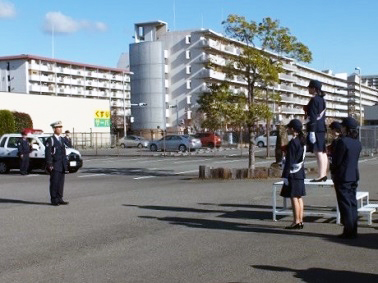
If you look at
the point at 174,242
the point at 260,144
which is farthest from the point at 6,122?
the point at 174,242

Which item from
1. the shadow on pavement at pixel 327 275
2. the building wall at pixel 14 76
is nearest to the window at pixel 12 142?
the shadow on pavement at pixel 327 275

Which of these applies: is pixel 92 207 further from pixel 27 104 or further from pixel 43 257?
pixel 27 104

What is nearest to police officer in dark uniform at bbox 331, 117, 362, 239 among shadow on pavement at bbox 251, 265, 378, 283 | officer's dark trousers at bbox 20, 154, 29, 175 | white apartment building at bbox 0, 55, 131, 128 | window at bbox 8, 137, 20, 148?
shadow on pavement at bbox 251, 265, 378, 283

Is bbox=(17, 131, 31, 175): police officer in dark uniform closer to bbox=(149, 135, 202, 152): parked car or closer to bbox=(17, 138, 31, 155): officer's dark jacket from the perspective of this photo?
bbox=(17, 138, 31, 155): officer's dark jacket

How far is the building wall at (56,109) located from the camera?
54.7 metres

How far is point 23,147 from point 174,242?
16.9 metres

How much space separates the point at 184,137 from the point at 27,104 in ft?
61.5

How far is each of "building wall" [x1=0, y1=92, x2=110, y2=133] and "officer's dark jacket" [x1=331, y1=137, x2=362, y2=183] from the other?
162 feet

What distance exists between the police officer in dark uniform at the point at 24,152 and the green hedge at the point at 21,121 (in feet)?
92.5

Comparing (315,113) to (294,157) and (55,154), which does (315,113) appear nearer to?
(294,157)

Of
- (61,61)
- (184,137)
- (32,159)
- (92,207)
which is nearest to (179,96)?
(61,61)

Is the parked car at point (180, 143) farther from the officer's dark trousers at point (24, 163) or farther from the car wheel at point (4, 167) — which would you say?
the officer's dark trousers at point (24, 163)

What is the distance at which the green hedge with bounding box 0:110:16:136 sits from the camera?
4847cm

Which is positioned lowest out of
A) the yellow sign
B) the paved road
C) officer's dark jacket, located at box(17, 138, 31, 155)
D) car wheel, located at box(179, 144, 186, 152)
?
the paved road
